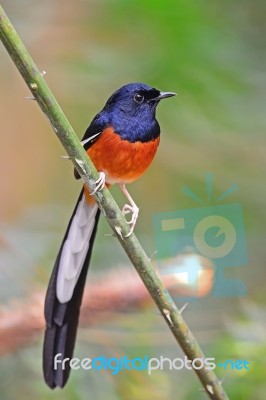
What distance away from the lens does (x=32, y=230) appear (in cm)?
118

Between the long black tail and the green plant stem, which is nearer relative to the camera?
the green plant stem

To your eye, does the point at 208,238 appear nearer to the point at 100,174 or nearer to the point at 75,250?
the point at 75,250

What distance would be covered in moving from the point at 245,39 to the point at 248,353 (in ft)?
1.81

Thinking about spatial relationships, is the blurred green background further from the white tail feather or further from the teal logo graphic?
the white tail feather

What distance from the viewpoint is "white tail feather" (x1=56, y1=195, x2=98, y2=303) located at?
821 millimetres

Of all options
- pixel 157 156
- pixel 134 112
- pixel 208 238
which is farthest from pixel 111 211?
pixel 157 156

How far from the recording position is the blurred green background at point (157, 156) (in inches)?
41.1

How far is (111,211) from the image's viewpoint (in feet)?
1.91

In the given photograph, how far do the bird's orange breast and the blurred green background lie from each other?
32cm

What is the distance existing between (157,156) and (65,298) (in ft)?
1.24

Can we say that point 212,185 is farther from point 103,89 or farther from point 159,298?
point 159,298

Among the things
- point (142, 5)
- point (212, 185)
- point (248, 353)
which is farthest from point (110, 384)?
point (142, 5)

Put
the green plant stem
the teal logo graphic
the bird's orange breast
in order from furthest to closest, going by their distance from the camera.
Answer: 1. the teal logo graphic
2. the bird's orange breast
3. the green plant stem

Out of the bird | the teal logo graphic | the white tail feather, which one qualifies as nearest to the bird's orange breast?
the bird
